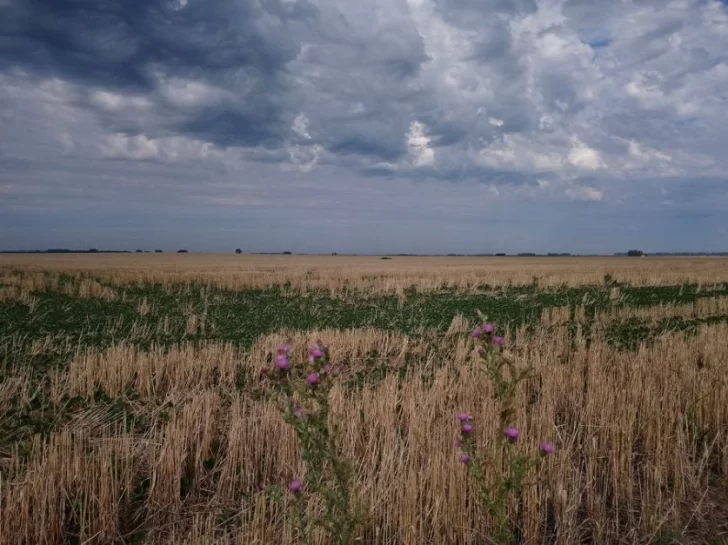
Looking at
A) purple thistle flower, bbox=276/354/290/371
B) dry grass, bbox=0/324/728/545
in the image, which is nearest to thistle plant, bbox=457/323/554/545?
dry grass, bbox=0/324/728/545

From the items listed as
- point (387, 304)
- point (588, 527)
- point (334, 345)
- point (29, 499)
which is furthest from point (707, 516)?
point (387, 304)

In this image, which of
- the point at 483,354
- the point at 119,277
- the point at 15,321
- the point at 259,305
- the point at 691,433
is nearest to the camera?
the point at 483,354

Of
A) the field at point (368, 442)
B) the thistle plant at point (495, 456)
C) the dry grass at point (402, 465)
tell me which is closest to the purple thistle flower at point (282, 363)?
the field at point (368, 442)

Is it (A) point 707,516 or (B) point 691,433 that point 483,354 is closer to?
(A) point 707,516

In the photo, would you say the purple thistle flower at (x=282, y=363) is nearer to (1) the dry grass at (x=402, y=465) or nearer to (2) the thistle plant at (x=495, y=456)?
(2) the thistle plant at (x=495, y=456)

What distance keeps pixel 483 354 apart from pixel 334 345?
21.6ft

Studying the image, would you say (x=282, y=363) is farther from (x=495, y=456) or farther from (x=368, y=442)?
(x=368, y=442)

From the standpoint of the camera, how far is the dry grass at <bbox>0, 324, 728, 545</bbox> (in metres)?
3.38

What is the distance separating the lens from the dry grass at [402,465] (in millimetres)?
3383

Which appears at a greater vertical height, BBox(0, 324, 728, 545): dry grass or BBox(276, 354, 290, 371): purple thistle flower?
BBox(276, 354, 290, 371): purple thistle flower

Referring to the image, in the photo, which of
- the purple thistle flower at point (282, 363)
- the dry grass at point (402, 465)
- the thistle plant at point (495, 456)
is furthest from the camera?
the dry grass at point (402, 465)

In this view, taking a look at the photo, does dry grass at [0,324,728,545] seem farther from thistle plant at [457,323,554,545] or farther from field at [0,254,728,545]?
thistle plant at [457,323,554,545]

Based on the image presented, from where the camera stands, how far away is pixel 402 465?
154 inches

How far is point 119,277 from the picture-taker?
3125 centimetres
